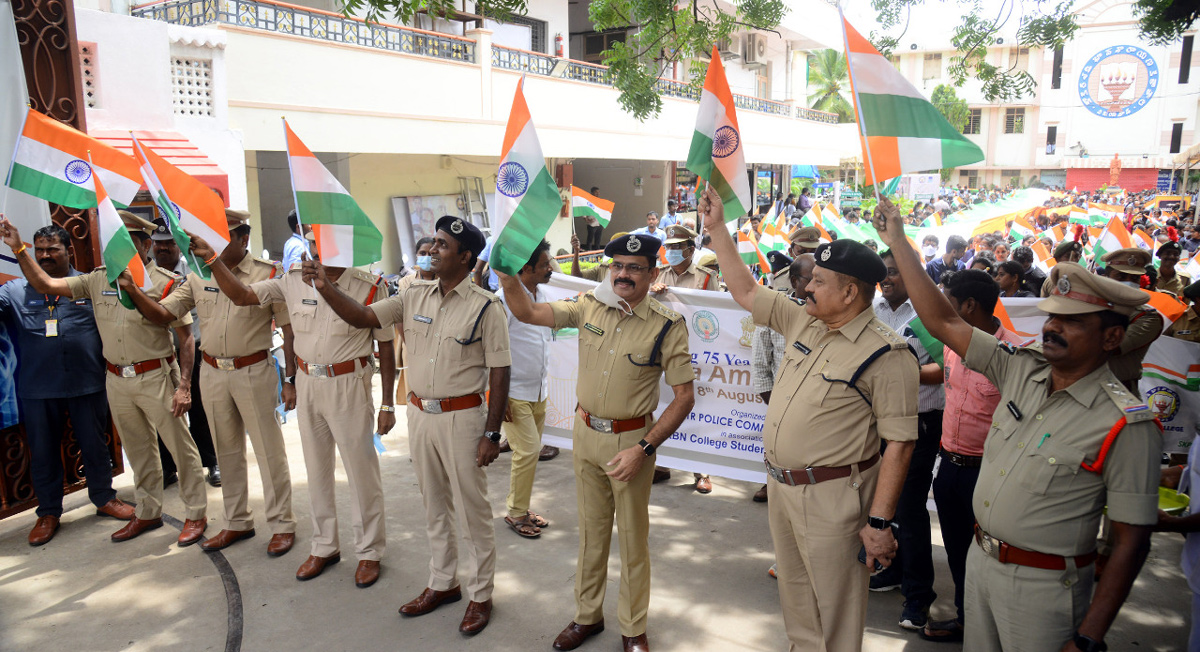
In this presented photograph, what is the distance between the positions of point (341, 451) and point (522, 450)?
1231mm

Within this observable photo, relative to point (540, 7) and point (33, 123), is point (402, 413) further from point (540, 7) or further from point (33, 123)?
point (540, 7)

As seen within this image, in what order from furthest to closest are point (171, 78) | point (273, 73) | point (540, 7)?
point (540, 7) → point (273, 73) → point (171, 78)

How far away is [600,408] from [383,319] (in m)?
1.39

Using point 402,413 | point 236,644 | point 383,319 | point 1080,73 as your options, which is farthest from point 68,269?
point 1080,73

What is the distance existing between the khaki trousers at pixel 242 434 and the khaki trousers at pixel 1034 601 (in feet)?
13.3

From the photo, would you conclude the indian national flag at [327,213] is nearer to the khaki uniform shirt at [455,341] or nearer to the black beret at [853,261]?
the khaki uniform shirt at [455,341]

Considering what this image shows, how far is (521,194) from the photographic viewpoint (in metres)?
3.71

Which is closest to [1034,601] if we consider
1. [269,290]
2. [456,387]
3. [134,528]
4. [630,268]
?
[630,268]

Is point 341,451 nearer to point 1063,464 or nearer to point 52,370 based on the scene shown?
point 52,370

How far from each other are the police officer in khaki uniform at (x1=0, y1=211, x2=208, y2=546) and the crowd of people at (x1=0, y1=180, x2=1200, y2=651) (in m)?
0.01

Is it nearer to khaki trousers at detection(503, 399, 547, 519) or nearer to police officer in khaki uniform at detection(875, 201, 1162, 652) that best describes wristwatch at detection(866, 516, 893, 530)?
police officer in khaki uniform at detection(875, 201, 1162, 652)

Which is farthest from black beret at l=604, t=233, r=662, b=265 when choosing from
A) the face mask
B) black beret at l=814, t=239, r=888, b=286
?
black beret at l=814, t=239, r=888, b=286

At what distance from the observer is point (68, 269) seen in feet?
16.8

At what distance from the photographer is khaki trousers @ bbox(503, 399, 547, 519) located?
206 inches
